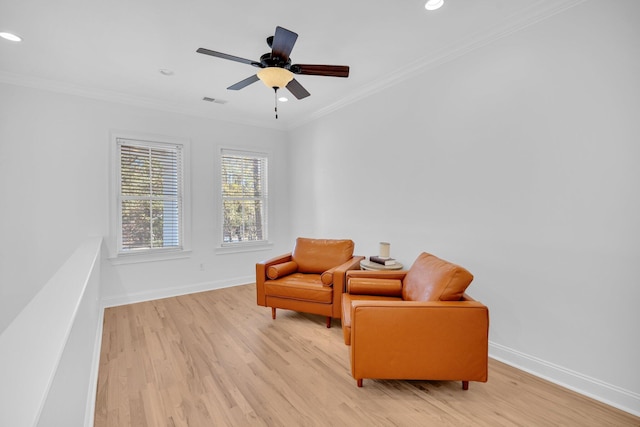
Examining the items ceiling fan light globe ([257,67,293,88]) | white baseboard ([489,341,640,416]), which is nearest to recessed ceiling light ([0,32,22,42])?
ceiling fan light globe ([257,67,293,88])

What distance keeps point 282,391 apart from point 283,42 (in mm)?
2572

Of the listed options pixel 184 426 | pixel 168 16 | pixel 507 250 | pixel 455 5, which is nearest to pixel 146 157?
pixel 168 16

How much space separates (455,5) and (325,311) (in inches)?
117

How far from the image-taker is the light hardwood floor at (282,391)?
6.25 ft

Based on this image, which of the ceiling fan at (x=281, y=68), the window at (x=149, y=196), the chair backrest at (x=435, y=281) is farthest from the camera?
the window at (x=149, y=196)

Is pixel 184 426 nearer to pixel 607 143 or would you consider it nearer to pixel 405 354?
pixel 405 354

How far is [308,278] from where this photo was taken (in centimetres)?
354

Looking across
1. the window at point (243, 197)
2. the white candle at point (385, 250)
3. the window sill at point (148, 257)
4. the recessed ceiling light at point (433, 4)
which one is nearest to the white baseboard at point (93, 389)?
the window sill at point (148, 257)

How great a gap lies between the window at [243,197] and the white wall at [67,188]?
32cm

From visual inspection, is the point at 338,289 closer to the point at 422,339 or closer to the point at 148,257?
the point at 422,339

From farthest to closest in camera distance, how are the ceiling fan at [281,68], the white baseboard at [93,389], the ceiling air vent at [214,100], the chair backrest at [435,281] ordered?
the ceiling air vent at [214,100] < the ceiling fan at [281,68] < the chair backrest at [435,281] < the white baseboard at [93,389]

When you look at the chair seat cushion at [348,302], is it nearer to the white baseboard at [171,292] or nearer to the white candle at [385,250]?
the white candle at [385,250]

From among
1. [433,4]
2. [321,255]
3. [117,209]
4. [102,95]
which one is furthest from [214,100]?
[433,4]

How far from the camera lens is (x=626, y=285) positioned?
6.52 ft
